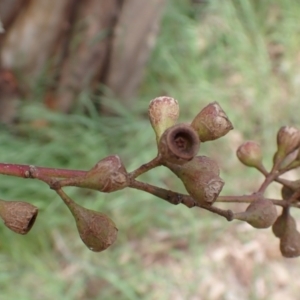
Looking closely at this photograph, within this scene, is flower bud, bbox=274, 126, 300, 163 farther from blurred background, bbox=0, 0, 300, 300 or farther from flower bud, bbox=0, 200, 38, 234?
blurred background, bbox=0, 0, 300, 300

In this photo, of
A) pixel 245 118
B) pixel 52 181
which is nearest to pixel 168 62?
pixel 245 118

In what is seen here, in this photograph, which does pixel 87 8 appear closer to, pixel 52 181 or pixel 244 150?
pixel 244 150

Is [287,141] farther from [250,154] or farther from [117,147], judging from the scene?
[117,147]

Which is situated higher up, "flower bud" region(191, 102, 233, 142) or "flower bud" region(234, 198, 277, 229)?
"flower bud" region(191, 102, 233, 142)

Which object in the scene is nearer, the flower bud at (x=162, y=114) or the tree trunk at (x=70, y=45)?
the flower bud at (x=162, y=114)

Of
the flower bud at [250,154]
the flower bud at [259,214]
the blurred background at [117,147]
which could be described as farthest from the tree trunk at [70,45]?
the flower bud at [259,214]

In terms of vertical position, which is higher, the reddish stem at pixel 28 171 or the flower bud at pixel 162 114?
the flower bud at pixel 162 114

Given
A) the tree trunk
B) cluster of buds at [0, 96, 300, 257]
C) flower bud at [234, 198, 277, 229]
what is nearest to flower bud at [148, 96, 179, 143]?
cluster of buds at [0, 96, 300, 257]

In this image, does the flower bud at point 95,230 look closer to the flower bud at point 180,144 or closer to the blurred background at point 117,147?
the flower bud at point 180,144
